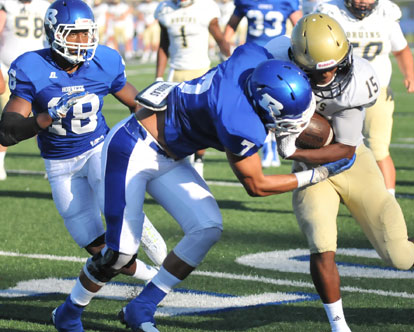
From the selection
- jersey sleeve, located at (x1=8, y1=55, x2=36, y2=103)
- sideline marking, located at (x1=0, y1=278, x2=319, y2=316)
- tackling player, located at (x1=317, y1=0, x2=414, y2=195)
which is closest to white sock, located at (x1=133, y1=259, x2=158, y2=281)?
sideline marking, located at (x1=0, y1=278, x2=319, y2=316)

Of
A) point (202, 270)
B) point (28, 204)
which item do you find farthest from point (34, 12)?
point (202, 270)

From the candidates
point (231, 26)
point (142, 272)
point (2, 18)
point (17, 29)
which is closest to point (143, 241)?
point (142, 272)

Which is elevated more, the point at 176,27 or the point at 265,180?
the point at 265,180

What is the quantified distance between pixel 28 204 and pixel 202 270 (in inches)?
103

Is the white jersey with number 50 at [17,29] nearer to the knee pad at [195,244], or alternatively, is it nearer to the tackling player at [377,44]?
the tackling player at [377,44]

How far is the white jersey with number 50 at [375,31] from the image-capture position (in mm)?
6562

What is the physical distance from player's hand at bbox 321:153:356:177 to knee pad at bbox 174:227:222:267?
22.3 inches

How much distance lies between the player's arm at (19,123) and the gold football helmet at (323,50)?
1.29 m

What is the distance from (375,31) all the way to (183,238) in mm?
3294

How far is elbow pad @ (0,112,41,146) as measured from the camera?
436 cm

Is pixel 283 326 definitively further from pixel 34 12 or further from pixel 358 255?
pixel 34 12

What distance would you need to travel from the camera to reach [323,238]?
4.00 metres

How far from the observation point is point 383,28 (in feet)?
21.8

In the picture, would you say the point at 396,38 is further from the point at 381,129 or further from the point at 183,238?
the point at 183,238
